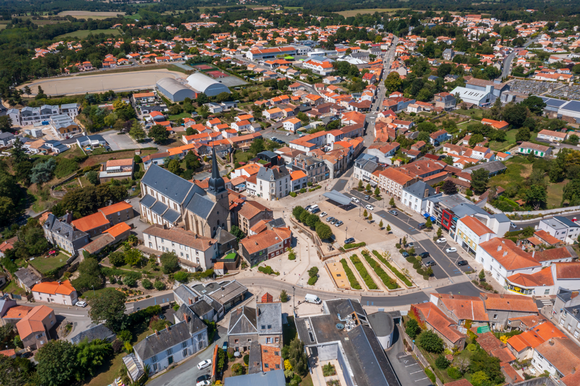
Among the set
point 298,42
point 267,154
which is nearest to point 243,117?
point 267,154

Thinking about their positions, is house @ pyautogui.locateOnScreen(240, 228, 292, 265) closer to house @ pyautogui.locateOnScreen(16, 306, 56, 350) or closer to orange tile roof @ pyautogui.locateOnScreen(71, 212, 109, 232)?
orange tile roof @ pyautogui.locateOnScreen(71, 212, 109, 232)

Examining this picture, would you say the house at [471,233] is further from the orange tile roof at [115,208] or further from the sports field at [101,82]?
the sports field at [101,82]

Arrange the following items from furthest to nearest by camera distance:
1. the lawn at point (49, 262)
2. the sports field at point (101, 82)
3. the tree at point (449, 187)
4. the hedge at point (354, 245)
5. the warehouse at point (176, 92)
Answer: the sports field at point (101, 82), the warehouse at point (176, 92), the tree at point (449, 187), the hedge at point (354, 245), the lawn at point (49, 262)

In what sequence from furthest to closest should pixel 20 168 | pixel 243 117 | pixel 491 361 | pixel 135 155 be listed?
pixel 243 117
pixel 135 155
pixel 20 168
pixel 491 361

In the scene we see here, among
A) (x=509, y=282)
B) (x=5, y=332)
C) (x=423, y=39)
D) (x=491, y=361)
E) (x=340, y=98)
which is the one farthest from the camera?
(x=423, y=39)

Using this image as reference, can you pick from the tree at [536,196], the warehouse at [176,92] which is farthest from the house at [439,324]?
the warehouse at [176,92]

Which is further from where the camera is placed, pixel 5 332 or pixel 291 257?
pixel 291 257

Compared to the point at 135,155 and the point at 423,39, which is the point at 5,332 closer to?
the point at 135,155
